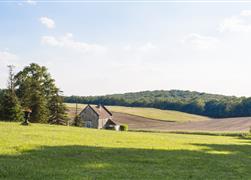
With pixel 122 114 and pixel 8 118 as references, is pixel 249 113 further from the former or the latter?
pixel 8 118

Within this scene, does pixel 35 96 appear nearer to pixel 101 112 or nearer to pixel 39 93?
pixel 39 93

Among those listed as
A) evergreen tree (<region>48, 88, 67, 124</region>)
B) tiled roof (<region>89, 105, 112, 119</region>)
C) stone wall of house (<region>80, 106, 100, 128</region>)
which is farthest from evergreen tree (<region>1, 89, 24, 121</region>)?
tiled roof (<region>89, 105, 112, 119</region>)

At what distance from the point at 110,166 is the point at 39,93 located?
239 ft

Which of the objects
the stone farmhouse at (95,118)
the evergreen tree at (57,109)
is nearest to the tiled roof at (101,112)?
the stone farmhouse at (95,118)

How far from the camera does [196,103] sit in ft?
627

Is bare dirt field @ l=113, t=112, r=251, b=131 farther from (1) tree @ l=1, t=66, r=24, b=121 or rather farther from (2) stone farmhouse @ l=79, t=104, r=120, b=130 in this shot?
(1) tree @ l=1, t=66, r=24, b=121

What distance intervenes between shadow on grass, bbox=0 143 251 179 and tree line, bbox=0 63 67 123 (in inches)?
2244

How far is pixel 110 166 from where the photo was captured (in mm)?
19453

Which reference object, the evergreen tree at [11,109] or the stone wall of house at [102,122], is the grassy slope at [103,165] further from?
the stone wall of house at [102,122]

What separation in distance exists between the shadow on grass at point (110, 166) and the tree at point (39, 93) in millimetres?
63740

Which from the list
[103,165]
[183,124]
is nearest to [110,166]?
[103,165]

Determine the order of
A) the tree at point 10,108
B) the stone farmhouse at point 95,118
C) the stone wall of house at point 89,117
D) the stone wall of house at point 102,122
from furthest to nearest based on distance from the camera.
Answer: the stone wall of house at point 102,122
the stone farmhouse at point 95,118
the stone wall of house at point 89,117
the tree at point 10,108

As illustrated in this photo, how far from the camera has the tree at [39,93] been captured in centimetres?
8800

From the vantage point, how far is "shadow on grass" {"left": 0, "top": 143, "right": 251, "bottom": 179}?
54.7 ft
